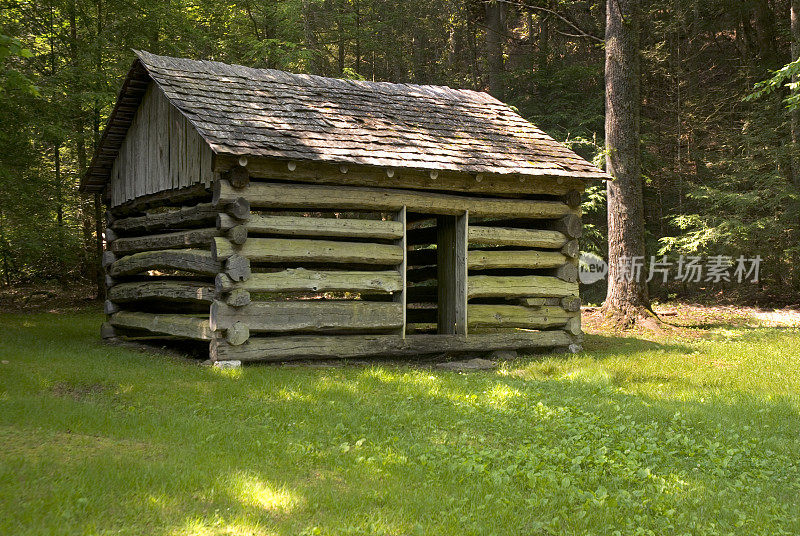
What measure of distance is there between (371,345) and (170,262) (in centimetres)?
356

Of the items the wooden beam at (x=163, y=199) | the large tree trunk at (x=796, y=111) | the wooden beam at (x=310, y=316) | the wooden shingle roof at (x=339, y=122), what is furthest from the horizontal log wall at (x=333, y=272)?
the large tree trunk at (x=796, y=111)

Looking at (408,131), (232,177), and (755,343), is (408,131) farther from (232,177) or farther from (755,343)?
(755,343)

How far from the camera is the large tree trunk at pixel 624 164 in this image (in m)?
14.5

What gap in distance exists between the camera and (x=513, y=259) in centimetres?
1203

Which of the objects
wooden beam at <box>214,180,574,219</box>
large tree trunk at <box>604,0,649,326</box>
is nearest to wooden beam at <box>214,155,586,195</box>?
wooden beam at <box>214,180,574,219</box>

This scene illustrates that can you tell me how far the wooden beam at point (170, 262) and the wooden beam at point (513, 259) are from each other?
4.26 meters

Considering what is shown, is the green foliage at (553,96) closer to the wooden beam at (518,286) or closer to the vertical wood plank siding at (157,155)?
the vertical wood plank siding at (157,155)

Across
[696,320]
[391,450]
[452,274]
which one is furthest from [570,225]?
[391,450]

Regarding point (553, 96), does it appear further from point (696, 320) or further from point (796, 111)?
point (696, 320)

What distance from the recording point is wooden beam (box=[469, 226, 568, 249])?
11.8 m

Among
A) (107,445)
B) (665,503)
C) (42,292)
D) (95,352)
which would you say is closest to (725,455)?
(665,503)

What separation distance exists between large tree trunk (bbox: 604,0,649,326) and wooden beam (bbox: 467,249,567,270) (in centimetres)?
271

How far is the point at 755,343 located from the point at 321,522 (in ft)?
35.9

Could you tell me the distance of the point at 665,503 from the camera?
4.93m
